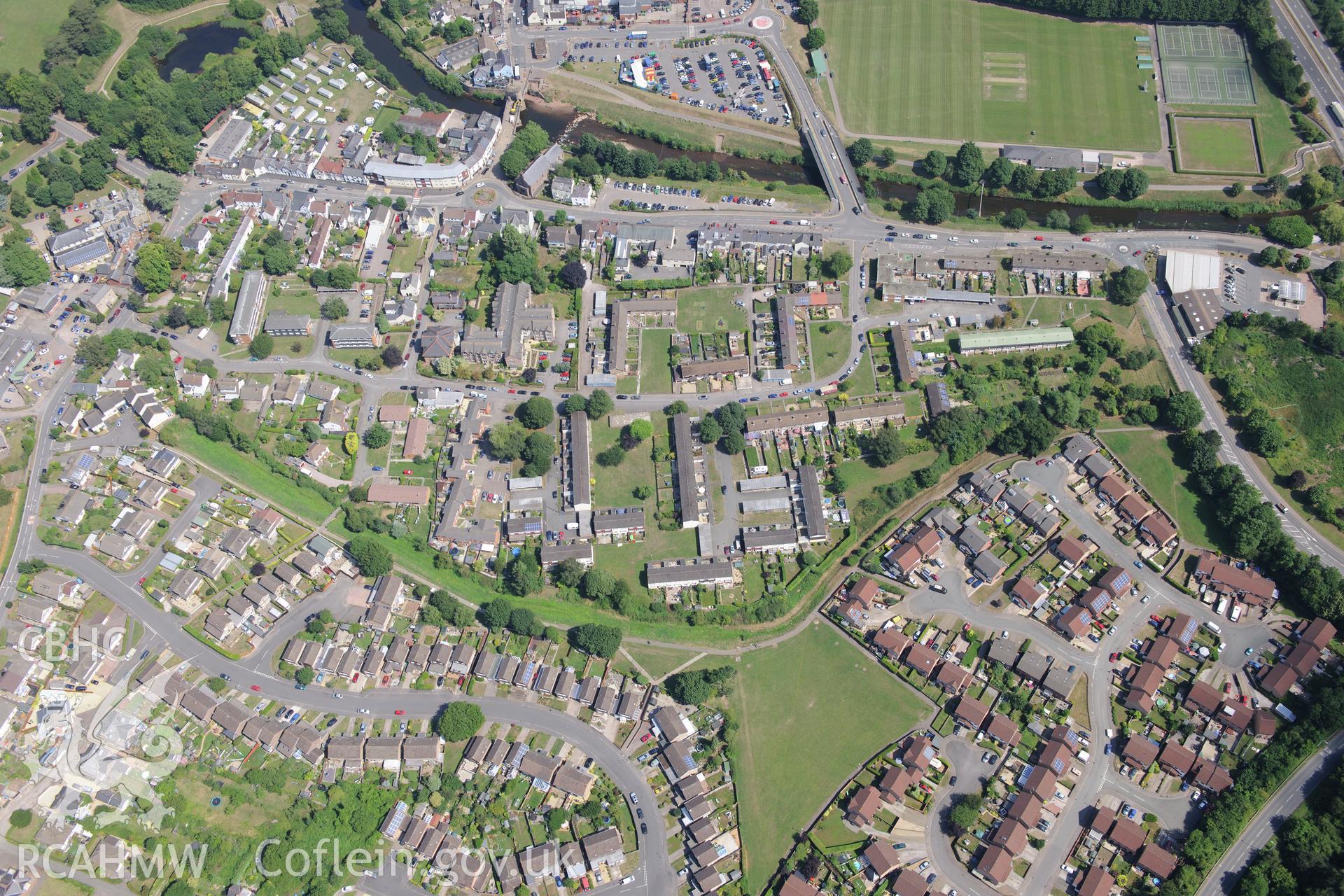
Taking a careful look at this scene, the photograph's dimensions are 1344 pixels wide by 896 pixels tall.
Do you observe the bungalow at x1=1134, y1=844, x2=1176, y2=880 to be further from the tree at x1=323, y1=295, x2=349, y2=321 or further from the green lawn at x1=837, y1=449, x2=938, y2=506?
the tree at x1=323, y1=295, x2=349, y2=321

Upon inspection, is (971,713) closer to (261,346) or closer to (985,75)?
(261,346)

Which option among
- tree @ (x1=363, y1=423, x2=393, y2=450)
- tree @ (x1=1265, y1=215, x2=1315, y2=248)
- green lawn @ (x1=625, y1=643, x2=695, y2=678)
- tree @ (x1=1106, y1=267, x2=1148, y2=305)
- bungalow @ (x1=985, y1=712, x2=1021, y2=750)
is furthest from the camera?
tree @ (x1=1265, y1=215, x2=1315, y2=248)

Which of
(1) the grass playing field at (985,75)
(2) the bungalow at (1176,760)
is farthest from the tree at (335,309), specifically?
(2) the bungalow at (1176,760)

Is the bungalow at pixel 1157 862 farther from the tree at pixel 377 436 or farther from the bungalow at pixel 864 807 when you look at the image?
the tree at pixel 377 436

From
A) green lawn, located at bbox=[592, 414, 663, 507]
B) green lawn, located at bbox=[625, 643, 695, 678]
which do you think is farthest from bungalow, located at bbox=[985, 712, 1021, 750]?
green lawn, located at bbox=[592, 414, 663, 507]

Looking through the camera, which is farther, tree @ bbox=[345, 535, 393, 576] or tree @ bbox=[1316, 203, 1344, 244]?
tree @ bbox=[1316, 203, 1344, 244]

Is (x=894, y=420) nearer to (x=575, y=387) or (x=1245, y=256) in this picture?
(x=575, y=387)

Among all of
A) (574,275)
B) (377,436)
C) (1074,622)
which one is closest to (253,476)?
(377,436)
